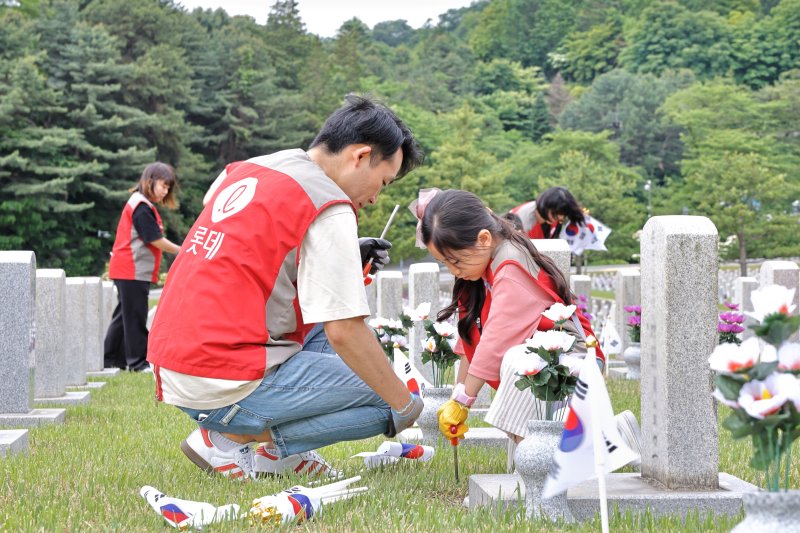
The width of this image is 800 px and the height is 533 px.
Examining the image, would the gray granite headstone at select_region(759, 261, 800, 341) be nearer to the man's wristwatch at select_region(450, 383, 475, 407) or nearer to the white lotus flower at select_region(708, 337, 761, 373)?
the man's wristwatch at select_region(450, 383, 475, 407)

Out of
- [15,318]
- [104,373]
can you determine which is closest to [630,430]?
[15,318]

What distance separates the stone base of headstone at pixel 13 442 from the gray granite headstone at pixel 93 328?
5851 mm

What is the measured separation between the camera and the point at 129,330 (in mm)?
10062

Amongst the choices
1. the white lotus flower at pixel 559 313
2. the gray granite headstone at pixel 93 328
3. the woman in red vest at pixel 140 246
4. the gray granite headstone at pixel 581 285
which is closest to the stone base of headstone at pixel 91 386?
the woman in red vest at pixel 140 246

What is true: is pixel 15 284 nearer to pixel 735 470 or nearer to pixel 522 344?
pixel 522 344

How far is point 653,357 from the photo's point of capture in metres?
3.87

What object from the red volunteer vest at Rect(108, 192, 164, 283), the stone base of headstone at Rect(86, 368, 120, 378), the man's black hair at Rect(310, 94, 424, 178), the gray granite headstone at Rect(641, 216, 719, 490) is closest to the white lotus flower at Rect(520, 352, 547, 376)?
the gray granite headstone at Rect(641, 216, 719, 490)

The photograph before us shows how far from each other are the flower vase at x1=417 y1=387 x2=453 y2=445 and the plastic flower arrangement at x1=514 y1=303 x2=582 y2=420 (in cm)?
172

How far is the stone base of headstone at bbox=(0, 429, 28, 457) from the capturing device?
4.79 meters

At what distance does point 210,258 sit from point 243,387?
0.48 m

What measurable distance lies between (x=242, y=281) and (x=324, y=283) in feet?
1.09

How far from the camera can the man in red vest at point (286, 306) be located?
3.56 meters

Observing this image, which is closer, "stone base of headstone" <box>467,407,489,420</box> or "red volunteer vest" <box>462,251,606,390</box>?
"red volunteer vest" <box>462,251,606,390</box>

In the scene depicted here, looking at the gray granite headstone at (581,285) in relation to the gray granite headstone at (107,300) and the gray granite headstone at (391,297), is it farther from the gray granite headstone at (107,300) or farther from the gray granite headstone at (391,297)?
the gray granite headstone at (107,300)
